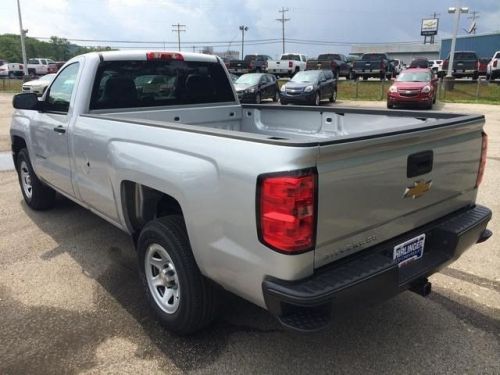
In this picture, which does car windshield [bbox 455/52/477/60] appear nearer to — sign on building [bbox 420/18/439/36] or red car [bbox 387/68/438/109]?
red car [bbox 387/68/438/109]

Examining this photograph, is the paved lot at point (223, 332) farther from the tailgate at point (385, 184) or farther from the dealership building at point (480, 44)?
the dealership building at point (480, 44)

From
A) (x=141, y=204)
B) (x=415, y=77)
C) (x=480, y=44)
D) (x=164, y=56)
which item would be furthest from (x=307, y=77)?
(x=480, y=44)

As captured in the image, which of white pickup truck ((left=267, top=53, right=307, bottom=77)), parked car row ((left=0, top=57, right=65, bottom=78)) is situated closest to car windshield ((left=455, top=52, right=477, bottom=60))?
white pickup truck ((left=267, top=53, right=307, bottom=77))

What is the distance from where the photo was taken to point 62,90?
14.9 feet

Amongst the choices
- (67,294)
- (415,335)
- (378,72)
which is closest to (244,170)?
(415,335)

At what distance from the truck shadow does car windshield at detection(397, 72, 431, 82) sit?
17.4m

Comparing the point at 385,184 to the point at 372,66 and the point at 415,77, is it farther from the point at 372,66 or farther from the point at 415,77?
the point at 372,66

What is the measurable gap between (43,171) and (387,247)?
3.84 metres

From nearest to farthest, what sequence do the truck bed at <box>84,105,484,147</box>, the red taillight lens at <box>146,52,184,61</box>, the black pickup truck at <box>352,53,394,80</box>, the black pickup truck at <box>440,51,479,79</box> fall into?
the truck bed at <box>84,105,484,147</box>
the red taillight lens at <box>146,52,184,61</box>
the black pickup truck at <box>440,51,479,79</box>
the black pickup truck at <box>352,53,394,80</box>

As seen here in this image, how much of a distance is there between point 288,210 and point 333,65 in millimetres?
33000

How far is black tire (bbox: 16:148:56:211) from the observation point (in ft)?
18.3

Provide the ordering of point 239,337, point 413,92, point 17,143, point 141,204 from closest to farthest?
point 239,337 → point 141,204 → point 17,143 → point 413,92

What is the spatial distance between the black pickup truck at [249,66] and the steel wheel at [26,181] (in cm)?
3377

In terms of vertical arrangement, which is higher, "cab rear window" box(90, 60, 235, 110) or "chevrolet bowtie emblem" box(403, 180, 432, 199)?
"cab rear window" box(90, 60, 235, 110)
